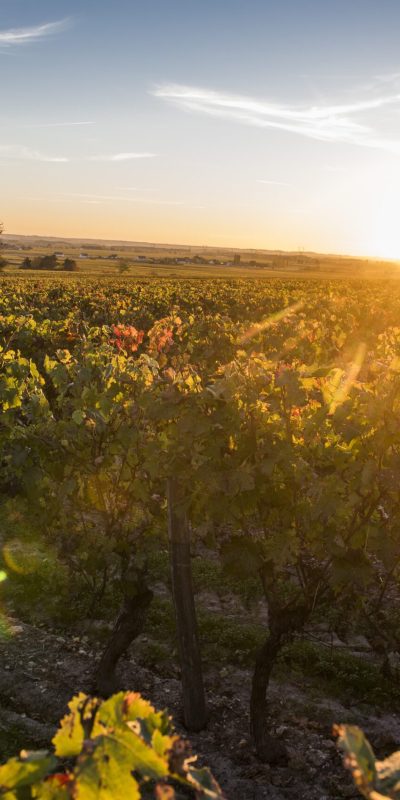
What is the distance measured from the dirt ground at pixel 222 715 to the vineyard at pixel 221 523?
4cm

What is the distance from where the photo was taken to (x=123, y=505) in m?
7.79

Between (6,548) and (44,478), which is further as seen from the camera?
(6,548)

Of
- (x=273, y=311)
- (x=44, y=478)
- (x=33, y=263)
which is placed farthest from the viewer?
(x=33, y=263)

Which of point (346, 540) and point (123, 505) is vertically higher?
point (346, 540)

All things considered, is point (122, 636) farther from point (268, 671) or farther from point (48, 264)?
point (48, 264)

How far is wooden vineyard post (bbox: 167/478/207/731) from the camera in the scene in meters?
6.32

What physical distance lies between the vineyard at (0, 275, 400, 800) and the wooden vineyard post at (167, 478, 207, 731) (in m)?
0.01

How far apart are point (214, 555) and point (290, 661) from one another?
120 inches

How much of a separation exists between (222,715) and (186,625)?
112 cm

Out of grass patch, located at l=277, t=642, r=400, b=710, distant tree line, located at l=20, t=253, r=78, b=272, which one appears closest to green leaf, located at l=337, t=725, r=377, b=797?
grass patch, located at l=277, t=642, r=400, b=710

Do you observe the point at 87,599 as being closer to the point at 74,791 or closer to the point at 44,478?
the point at 44,478

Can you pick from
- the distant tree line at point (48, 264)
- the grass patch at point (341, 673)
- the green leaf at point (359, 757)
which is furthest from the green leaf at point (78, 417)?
the distant tree line at point (48, 264)

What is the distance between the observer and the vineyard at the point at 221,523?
18.1 ft

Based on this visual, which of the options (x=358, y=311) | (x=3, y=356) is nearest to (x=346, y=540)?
(x=3, y=356)
